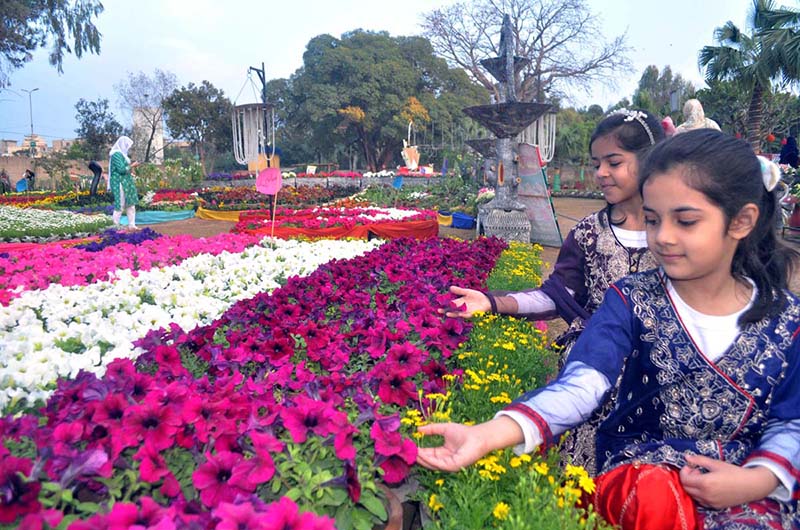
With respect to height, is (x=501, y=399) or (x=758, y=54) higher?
(x=758, y=54)

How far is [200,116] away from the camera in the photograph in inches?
1640

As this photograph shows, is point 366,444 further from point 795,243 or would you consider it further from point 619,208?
point 795,243

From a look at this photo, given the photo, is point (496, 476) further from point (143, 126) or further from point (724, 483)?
point (143, 126)

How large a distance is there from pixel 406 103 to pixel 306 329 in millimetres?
37630

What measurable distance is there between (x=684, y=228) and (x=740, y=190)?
0.19 metres

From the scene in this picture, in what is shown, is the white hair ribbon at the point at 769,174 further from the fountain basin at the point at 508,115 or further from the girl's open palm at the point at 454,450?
the fountain basin at the point at 508,115

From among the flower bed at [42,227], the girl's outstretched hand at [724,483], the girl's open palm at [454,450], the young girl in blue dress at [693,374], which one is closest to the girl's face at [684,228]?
the young girl in blue dress at [693,374]

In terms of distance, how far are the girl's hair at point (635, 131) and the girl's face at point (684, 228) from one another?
855 mm

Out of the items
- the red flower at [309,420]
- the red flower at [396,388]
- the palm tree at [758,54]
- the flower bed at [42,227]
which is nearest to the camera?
the red flower at [309,420]

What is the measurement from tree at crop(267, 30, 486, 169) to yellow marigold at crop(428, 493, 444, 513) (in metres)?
37.6

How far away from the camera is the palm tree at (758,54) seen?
15.3 metres

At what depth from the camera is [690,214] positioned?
1573 millimetres

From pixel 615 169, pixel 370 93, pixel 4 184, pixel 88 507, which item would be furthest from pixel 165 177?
pixel 88 507

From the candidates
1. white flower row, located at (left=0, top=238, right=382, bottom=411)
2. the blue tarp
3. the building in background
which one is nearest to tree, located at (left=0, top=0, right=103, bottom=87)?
the blue tarp
